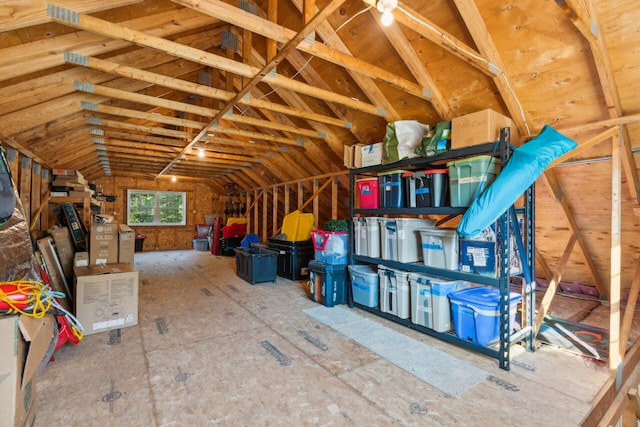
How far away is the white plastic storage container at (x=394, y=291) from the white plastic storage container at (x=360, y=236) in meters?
0.37

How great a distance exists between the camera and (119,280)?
3174mm

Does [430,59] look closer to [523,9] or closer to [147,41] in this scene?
[523,9]

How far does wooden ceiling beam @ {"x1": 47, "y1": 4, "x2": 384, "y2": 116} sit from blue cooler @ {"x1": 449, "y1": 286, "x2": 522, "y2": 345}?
2.43 meters

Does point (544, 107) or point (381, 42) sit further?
point (381, 42)

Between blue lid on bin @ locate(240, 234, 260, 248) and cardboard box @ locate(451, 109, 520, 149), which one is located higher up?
cardboard box @ locate(451, 109, 520, 149)

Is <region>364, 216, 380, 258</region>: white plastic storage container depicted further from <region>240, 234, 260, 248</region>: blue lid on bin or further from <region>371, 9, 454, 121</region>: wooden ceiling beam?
<region>240, 234, 260, 248</region>: blue lid on bin

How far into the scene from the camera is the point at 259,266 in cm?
527

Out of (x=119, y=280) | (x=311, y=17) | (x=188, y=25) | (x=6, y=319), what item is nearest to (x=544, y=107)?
(x=311, y=17)

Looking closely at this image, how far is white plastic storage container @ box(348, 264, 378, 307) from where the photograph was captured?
3635mm

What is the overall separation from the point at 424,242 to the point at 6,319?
3028 mm

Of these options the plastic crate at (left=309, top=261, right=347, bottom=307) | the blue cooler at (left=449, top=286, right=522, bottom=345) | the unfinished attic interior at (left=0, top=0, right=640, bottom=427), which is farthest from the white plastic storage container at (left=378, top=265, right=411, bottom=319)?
the plastic crate at (left=309, top=261, right=347, bottom=307)

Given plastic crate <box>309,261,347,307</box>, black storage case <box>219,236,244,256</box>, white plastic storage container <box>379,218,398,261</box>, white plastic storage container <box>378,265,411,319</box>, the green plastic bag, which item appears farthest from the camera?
black storage case <box>219,236,244,256</box>

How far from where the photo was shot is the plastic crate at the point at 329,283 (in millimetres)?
3949

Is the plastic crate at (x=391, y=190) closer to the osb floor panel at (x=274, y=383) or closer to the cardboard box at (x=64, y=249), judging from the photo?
the osb floor panel at (x=274, y=383)
